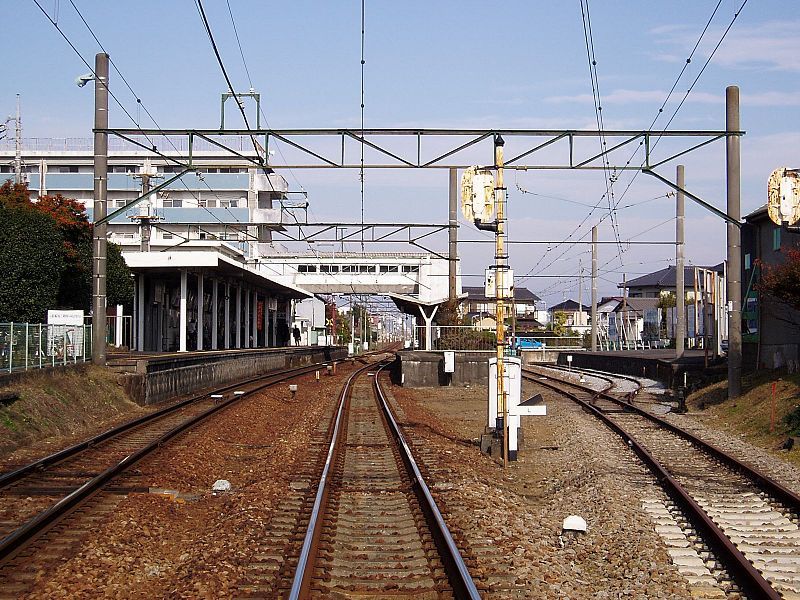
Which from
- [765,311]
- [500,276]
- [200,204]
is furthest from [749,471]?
[200,204]

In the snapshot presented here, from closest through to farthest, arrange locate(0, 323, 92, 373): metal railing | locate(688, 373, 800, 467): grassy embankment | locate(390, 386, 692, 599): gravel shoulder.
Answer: locate(390, 386, 692, 599): gravel shoulder < locate(688, 373, 800, 467): grassy embankment < locate(0, 323, 92, 373): metal railing

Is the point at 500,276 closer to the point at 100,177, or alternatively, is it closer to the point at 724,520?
the point at 724,520

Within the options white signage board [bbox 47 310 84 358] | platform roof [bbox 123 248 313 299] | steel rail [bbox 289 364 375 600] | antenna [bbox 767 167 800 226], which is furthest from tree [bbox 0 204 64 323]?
antenna [bbox 767 167 800 226]

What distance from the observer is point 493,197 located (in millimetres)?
14695

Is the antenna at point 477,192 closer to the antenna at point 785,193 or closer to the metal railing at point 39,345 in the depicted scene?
the antenna at point 785,193

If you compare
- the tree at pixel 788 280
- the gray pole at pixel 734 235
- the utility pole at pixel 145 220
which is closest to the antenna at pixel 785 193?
the tree at pixel 788 280

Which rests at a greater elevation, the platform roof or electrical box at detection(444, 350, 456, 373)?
the platform roof

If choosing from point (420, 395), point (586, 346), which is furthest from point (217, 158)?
point (420, 395)

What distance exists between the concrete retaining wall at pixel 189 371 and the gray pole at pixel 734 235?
15102 millimetres

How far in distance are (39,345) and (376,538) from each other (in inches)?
589

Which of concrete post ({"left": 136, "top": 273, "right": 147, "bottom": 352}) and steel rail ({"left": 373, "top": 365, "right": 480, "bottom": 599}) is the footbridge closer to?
concrete post ({"left": 136, "top": 273, "right": 147, "bottom": 352})

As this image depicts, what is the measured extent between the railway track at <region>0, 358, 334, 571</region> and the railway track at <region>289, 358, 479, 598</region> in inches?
102

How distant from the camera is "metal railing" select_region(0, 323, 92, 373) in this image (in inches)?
777

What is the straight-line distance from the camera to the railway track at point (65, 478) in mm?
8922
